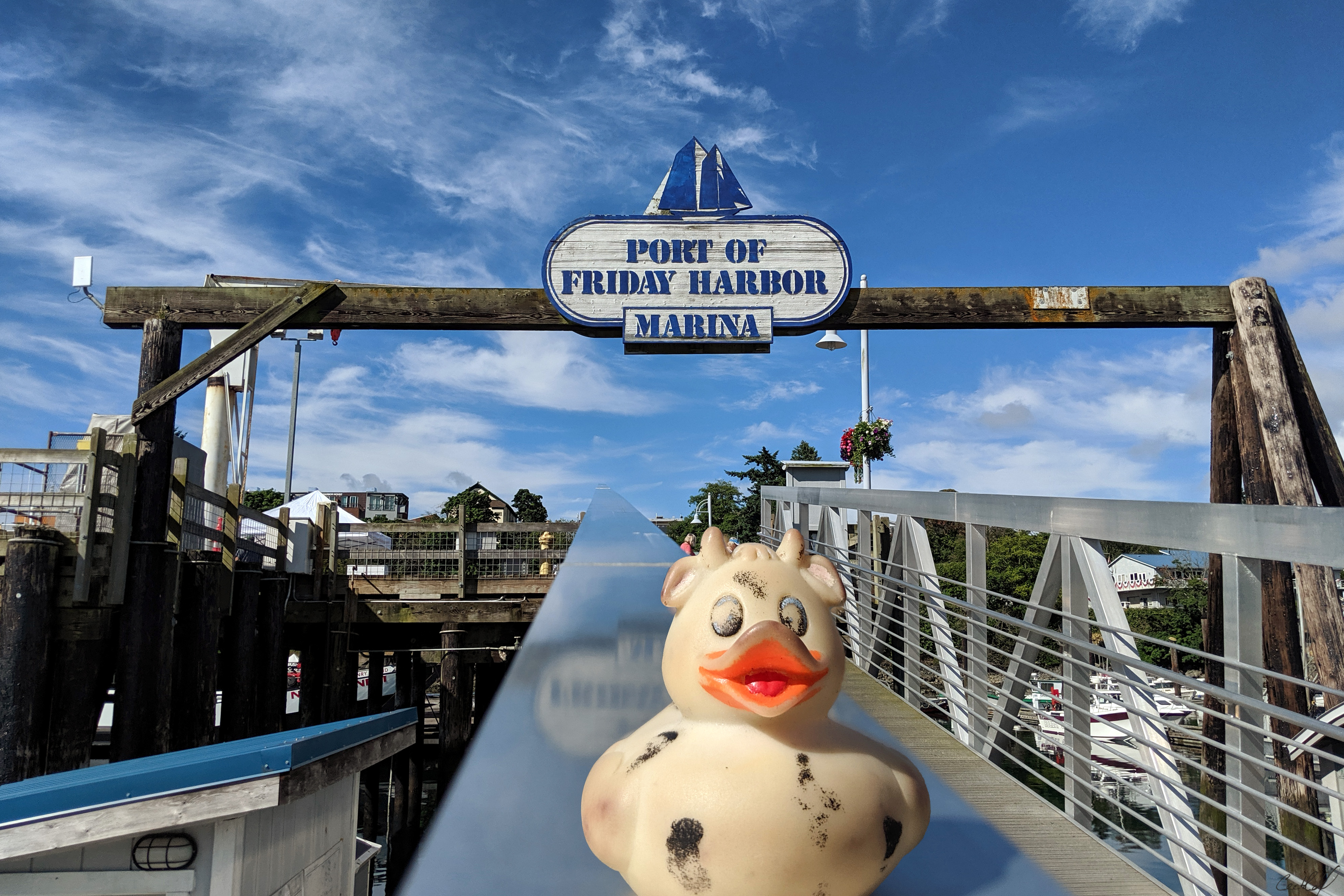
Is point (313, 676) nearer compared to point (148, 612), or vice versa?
point (148, 612)

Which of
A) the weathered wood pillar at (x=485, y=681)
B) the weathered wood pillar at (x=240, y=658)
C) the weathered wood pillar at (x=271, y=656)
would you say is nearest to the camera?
the weathered wood pillar at (x=240, y=658)

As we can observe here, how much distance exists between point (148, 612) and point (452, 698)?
226 inches

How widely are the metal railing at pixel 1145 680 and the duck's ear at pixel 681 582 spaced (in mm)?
957

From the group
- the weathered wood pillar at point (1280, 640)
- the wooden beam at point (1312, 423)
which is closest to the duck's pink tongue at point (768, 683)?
the weathered wood pillar at point (1280, 640)

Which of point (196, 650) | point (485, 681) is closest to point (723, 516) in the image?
point (485, 681)

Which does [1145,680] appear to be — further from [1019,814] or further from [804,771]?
[804,771]

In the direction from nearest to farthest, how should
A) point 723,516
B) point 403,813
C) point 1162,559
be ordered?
point 403,813 < point 723,516 < point 1162,559

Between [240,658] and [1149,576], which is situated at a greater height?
[1149,576]

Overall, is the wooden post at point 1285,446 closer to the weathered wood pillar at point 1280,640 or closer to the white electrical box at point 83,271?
the weathered wood pillar at point 1280,640

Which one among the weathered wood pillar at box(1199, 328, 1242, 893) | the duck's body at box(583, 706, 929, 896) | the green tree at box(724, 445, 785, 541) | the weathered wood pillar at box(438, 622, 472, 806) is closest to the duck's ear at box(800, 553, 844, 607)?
the duck's body at box(583, 706, 929, 896)

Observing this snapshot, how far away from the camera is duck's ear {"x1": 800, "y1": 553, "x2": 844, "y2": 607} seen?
66.1 inches

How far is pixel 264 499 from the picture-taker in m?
63.3

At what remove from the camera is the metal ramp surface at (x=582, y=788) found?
4.24ft

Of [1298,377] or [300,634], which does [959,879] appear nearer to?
[1298,377]
